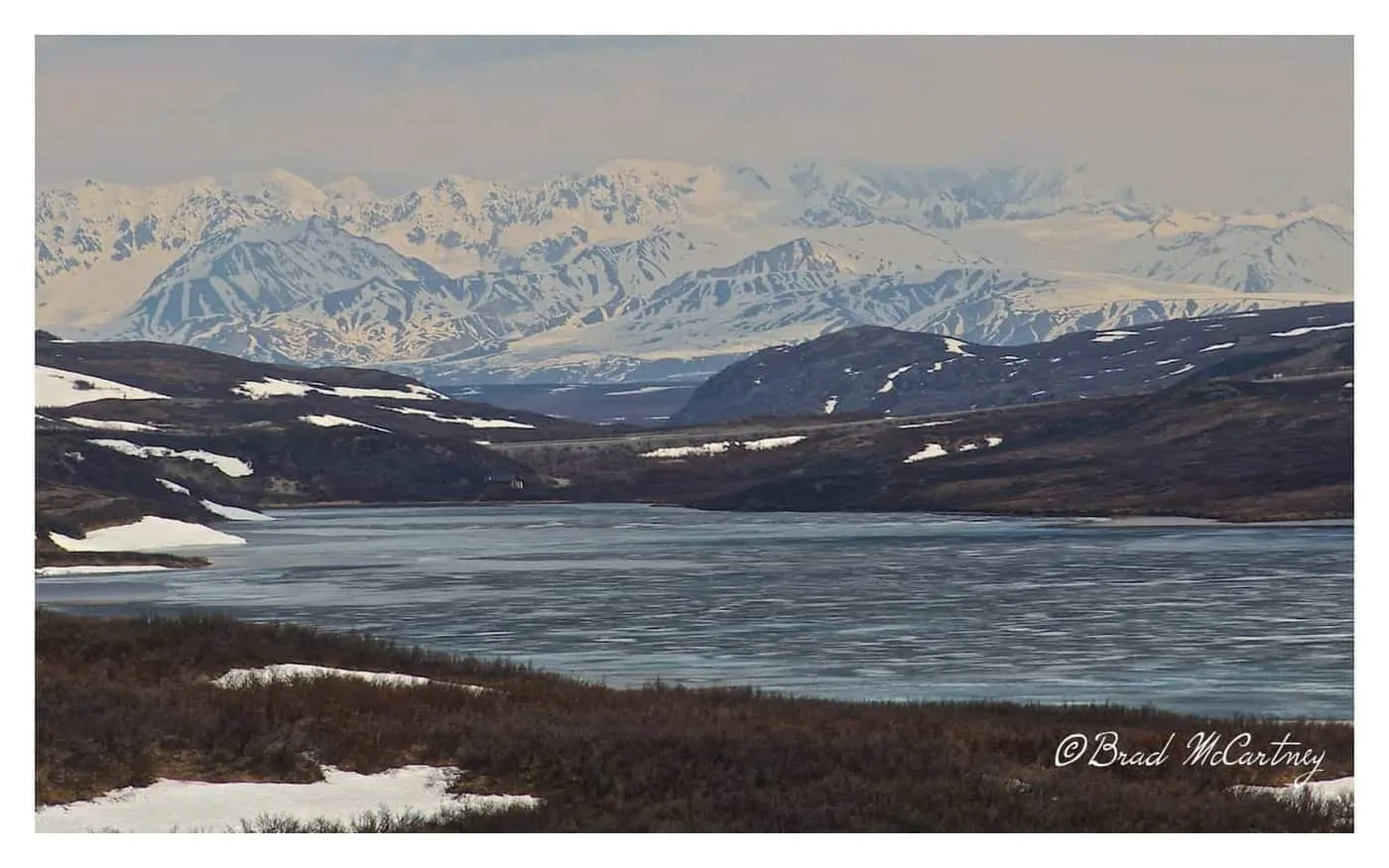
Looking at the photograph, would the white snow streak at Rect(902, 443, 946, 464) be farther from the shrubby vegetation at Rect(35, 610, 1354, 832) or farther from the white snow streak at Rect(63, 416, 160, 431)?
the shrubby vegetation at Rect(35, 610, 1354, 832)

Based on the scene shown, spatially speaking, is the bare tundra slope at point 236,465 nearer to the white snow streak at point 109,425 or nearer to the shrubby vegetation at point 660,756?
the white snow streak at point 109,425

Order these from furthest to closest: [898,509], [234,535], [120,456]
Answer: [898,509]
[120,456]
[234,535]

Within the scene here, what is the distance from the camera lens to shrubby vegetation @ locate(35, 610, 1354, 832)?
89.1 feet

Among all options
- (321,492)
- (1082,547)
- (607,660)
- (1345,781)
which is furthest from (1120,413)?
(1345,781)

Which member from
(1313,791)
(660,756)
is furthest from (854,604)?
(660,756)

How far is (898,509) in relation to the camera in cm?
16112

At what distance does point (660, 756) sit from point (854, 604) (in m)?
36.1

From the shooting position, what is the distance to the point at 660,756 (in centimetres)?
2919

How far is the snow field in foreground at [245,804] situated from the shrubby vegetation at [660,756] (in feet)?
1.12

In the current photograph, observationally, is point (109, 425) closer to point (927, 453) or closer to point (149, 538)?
point (927, 453)

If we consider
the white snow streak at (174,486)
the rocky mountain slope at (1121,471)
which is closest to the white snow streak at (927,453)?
the rocky mountain slope at (1121,471)

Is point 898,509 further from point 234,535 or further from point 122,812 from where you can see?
point 122,812

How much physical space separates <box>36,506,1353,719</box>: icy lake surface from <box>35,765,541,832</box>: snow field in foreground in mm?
15293

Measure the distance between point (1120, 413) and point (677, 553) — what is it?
112 m
